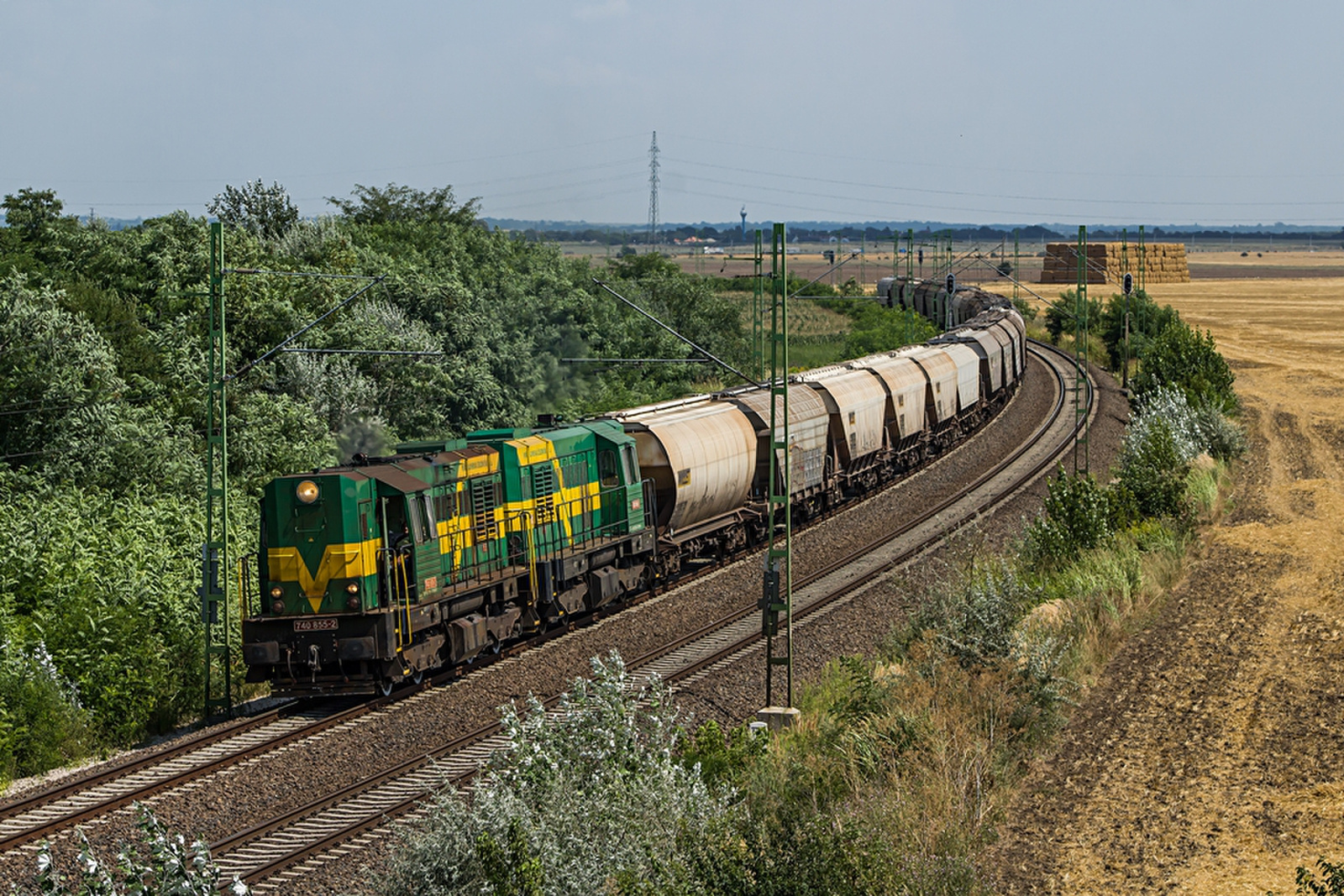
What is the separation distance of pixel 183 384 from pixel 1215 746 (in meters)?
27.4

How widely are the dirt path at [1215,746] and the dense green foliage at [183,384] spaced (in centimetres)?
1274

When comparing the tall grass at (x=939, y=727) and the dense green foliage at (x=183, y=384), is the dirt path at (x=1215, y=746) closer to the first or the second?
the tall grass at (x=939, y=727)

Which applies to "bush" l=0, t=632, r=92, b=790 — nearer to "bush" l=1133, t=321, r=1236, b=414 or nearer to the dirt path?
the dirt path

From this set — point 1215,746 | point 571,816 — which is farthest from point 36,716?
point 1215,746

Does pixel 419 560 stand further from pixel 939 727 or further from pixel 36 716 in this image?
pixel 939 727

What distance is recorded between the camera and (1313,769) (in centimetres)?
1462

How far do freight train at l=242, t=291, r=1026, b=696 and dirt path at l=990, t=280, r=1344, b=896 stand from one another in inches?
362

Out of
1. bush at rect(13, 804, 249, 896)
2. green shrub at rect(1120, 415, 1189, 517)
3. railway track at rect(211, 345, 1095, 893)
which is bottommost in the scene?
railway track at rect(211, 345, 1095, 893)

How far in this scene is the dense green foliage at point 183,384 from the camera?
827 inches

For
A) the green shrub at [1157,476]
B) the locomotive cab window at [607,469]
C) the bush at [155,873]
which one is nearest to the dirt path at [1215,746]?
the green shrub at [1157,476]

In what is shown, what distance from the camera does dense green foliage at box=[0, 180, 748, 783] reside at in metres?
21.0

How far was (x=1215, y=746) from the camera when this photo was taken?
51.1 feet

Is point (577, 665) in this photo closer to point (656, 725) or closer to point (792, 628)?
point (792, 628)

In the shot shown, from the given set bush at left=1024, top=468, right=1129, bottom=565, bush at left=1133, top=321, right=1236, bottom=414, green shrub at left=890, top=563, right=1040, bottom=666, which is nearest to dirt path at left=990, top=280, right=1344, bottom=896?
green shrub at left=890, top=563, right=1040, bottom=666
